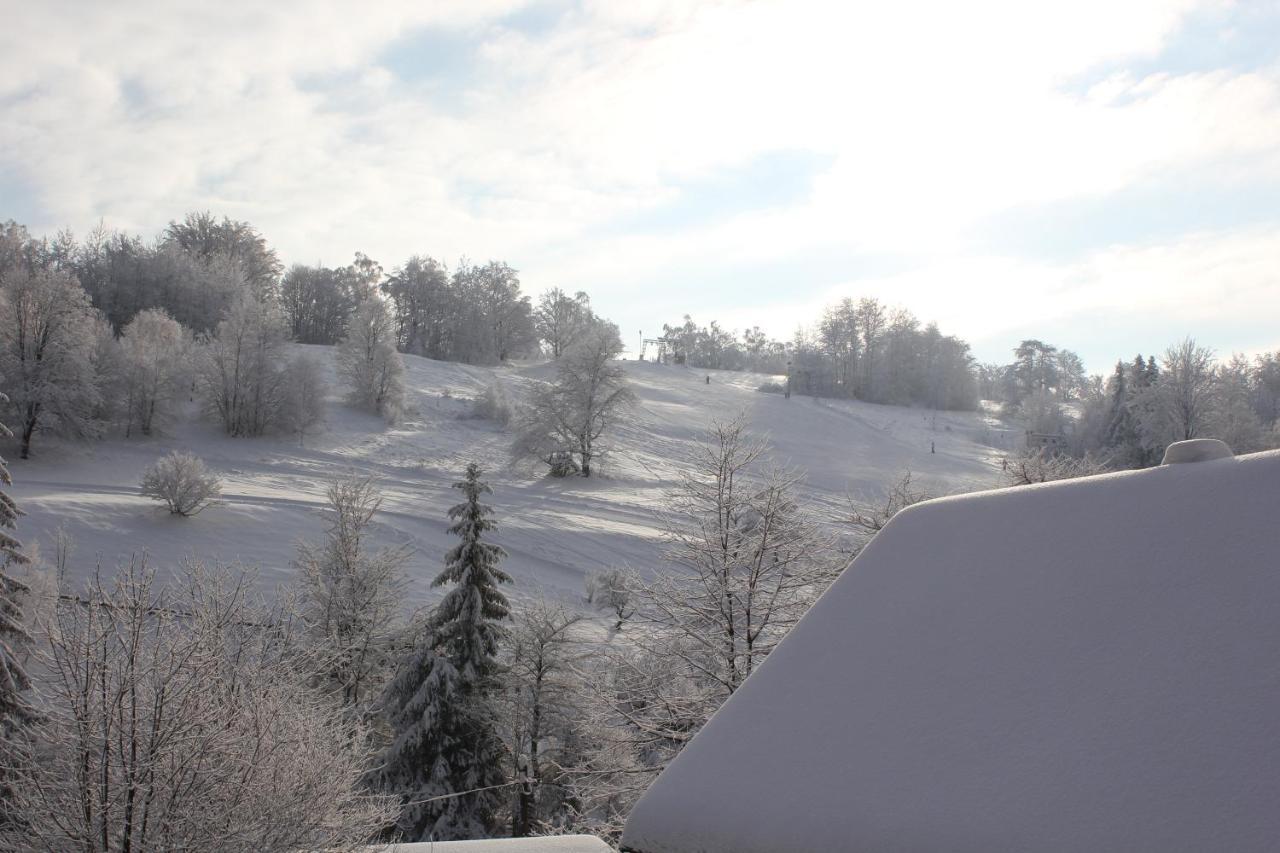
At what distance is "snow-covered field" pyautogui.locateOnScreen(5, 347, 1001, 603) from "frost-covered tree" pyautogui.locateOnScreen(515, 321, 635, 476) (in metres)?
1.42

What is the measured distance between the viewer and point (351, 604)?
2398 centimetres

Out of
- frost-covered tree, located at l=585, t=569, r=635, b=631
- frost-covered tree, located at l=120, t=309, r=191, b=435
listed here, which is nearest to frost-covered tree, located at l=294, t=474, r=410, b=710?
frost-covered tree, located at l=585, t=569, r=635, b=631

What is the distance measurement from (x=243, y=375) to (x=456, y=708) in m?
35.6

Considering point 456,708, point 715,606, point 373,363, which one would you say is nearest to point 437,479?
point 373,363

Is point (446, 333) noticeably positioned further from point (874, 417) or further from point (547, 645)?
point (547, 645)

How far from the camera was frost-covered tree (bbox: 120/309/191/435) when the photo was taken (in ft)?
151

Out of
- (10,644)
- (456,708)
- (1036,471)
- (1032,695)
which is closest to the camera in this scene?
(1032,695)

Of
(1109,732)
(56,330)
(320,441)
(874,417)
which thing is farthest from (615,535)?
(874,417)

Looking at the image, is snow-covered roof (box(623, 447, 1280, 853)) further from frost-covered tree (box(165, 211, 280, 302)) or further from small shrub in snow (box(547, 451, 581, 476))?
frost-covered tree (box(165, 211, 280, 302))

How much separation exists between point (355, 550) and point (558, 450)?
2497 cm

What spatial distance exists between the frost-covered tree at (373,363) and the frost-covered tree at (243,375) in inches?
251

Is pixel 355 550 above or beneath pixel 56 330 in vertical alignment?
beneath

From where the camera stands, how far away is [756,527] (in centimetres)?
1522

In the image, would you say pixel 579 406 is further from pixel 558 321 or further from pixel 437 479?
pixel 558 321
